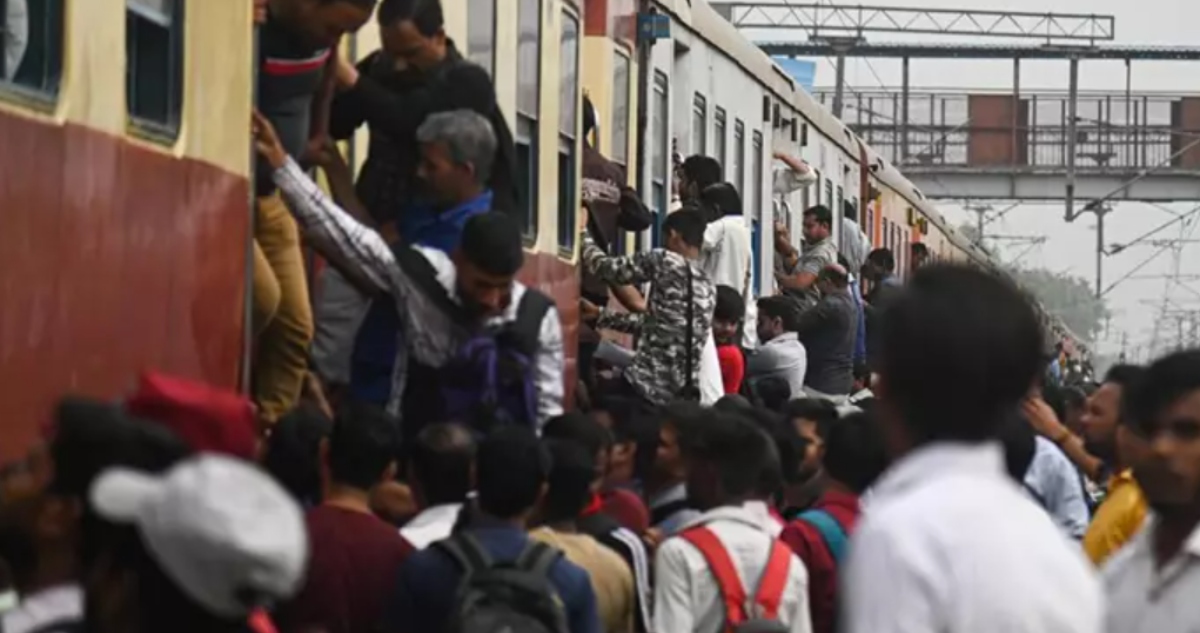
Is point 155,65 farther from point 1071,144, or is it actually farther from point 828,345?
point 1071,144

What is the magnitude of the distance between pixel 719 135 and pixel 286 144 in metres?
11.0

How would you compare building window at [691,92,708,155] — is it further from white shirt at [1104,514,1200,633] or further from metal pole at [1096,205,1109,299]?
metal pole at [1096,205,1109,299]

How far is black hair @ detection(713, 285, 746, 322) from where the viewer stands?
13.8 meters

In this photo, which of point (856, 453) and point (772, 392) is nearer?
point (856, 453)

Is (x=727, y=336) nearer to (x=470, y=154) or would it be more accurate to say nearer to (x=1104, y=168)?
(x=470, y=154)


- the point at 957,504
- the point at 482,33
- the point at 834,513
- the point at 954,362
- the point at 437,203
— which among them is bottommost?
the point at 834,513

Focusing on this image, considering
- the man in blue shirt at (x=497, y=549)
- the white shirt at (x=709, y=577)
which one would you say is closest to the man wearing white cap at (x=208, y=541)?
the man in blue shirt at (x=497, y=549)

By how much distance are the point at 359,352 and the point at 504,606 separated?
1.91m

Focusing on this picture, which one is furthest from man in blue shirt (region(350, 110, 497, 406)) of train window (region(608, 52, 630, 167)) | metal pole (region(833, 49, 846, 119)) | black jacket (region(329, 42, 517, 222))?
metal pole (region(833, 49, 846, 119))

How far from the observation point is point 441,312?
7.85m

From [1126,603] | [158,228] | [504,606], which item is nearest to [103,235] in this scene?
[158,228]

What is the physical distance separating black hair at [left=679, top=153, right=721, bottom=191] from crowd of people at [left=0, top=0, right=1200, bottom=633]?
4527mm

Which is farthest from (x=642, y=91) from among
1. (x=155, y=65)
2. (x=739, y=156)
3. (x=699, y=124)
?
(x=155, y=65)

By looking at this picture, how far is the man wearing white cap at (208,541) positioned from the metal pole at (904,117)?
57.2m
